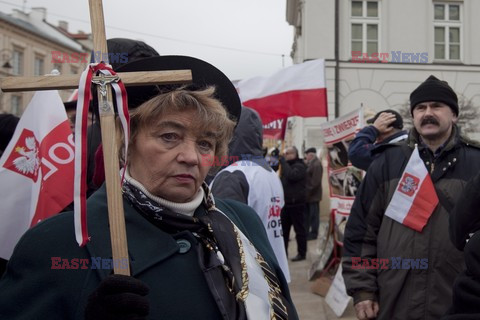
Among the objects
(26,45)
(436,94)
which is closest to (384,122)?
(436,94)

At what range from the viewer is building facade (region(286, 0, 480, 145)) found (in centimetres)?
1593

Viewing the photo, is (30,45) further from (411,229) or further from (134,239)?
(134,239)

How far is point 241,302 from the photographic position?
153cm

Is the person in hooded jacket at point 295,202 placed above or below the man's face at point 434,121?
below

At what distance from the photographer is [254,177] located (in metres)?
3.33

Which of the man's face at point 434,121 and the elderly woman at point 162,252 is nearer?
the elderly woman at point 162,252

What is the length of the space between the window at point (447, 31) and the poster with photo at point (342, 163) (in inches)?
478

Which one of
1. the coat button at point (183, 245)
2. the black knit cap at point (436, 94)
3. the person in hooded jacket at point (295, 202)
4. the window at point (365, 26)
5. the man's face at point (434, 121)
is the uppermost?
the window at point (365, 26)

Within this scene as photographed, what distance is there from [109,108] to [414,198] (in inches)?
80.5

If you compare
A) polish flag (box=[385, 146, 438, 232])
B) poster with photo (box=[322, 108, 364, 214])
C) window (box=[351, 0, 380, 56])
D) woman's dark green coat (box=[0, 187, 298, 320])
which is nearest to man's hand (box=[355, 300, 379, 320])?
polish flag (box=[385, 146, 438, 232])

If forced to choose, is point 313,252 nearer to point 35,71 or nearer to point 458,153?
point 458,153

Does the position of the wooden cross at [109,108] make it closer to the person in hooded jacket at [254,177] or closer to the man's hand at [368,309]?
the person in hooded jacket at [254,177]

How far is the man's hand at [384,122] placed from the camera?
4027mm

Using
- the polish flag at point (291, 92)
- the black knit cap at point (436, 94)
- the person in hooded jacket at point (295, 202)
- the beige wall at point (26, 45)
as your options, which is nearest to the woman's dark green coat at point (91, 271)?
the black knit cap at point (436, 94)
